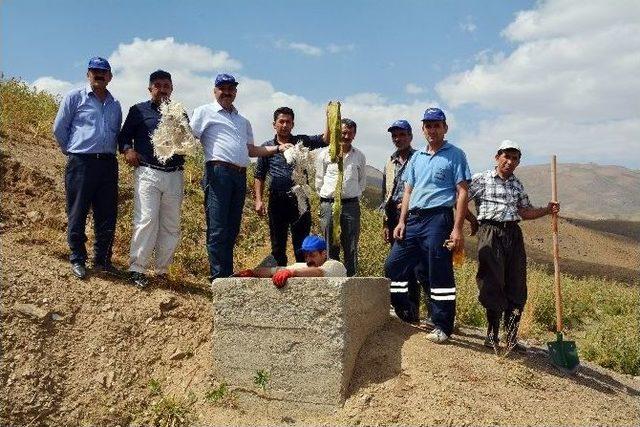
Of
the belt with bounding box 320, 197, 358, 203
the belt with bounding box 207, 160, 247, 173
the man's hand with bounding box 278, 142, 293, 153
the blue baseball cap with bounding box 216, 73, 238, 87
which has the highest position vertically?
the blue baseball cap with bounding box 216, 73, 238, 87

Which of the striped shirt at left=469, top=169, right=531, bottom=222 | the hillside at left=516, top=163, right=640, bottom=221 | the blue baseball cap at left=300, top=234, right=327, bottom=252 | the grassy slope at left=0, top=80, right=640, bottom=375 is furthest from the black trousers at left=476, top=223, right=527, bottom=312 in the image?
the hillside at left=516, top=163, right=640, bottom=221

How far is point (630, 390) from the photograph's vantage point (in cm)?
521

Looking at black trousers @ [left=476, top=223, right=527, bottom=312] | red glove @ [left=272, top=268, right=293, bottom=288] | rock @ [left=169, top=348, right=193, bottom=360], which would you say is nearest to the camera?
red glove @ [left=272, top=268, right=293, bottom=288]

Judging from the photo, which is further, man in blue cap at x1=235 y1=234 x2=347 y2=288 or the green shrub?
the green shrub

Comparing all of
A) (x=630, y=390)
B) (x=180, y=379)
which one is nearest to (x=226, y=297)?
(x=180, y=379)

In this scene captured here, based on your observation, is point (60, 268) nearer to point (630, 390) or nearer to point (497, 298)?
point (497, 298)

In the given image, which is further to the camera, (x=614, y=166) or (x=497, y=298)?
(x=614, y=166)

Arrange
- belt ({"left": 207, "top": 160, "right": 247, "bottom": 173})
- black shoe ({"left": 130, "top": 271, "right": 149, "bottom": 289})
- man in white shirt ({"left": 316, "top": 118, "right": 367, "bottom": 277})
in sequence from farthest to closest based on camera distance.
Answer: man in white shirt ({"left": 316, "top": 118, "right": 367, "bottom": 277})
black shoe ({"left": 130, "top": 271, "right": 149, "bottom": 289})
belt ({"left": 207, "top": 160, "right": 247, "bottom": 173})

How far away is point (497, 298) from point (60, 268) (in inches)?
157

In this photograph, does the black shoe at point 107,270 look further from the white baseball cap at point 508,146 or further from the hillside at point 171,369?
the white baseball cap at point 508,146

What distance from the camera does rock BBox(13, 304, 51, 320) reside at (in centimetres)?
459

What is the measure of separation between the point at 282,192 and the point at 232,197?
55 centimetres

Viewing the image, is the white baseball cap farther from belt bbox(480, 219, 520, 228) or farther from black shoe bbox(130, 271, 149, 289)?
black shoe bbox(130, 271, 149, 289)

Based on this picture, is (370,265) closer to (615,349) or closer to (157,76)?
(615,349)
